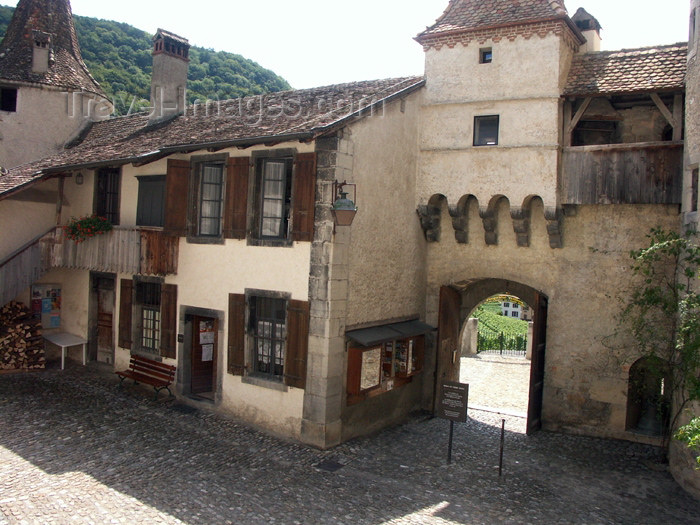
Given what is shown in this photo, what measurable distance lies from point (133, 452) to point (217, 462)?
1409 millimetres

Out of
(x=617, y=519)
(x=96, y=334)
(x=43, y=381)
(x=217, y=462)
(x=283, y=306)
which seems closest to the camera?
(x=617, y=519)

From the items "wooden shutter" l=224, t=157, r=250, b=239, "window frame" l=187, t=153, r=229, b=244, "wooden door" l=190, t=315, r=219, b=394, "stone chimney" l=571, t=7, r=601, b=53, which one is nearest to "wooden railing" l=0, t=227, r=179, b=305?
"window frame" l=187, t=153, r=229, b=244

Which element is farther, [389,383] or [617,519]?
[389,383]

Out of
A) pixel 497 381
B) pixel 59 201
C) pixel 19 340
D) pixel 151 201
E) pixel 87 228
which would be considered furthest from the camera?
pixel 497 381

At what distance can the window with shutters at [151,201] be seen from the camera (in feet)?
44.7

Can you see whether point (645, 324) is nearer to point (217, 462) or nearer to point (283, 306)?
point (283, 306)

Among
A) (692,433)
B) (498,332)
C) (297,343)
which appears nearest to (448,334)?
(297,343)

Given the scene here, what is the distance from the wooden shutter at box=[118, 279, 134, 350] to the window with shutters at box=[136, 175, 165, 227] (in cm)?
146

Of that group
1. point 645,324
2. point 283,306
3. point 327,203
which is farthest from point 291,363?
point 645,324

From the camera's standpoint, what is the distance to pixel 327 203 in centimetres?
1067

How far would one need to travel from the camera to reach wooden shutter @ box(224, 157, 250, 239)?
11.8 meters

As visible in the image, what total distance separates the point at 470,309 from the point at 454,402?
4.99 m

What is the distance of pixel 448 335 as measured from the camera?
1418cm

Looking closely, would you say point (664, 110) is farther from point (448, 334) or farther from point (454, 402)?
point (454, 402)
